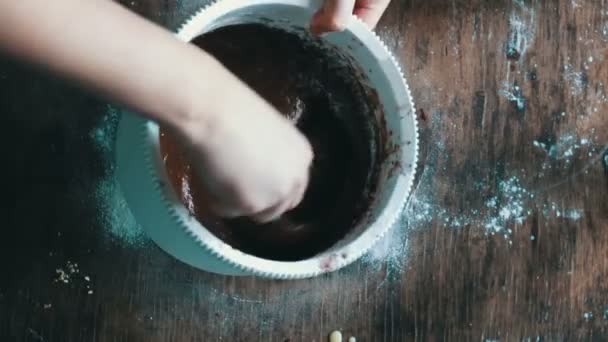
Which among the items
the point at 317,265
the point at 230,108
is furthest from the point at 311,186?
the point at 230,108

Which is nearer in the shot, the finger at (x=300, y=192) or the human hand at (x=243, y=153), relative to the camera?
the human hand at (x=243, y=153)

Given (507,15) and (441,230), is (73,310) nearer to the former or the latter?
(441,230)

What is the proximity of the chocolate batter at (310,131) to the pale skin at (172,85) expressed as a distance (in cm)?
7

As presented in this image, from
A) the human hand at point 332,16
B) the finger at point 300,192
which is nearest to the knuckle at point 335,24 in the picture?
the human hand at point 332,16

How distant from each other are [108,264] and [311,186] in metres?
0.16

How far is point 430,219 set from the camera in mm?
646

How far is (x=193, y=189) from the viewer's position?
57 centimetres

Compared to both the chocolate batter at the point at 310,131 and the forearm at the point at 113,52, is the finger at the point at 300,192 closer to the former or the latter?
the chocolate batter at the point at 310,131

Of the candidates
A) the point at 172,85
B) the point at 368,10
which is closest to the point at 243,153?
the point at 172,85

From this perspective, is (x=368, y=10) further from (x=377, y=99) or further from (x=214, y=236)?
(x=214, y=236)

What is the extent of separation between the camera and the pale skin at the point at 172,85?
357mm

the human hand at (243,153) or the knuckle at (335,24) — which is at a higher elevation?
the knuckle at (335,24)

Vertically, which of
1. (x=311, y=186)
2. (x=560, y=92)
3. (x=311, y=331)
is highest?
(x=560, y=92)

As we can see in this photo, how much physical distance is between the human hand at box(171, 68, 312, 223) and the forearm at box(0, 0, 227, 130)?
0.01 m
